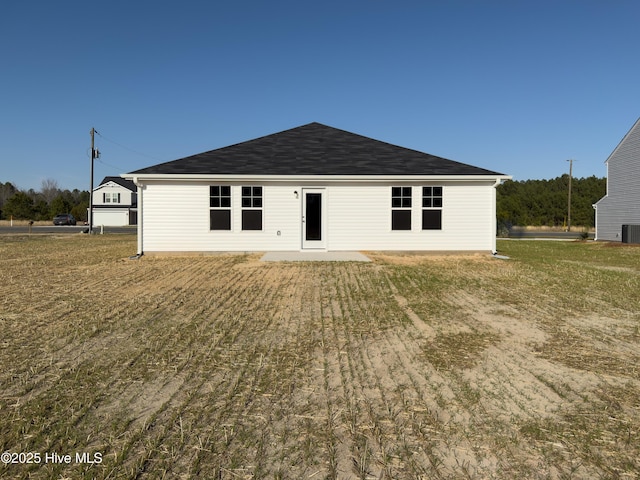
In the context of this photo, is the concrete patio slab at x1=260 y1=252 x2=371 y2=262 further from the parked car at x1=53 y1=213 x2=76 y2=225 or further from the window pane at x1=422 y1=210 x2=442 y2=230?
the parked car at x1=53 y1=213 x2=76 y2=225

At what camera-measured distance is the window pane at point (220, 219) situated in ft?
48.2

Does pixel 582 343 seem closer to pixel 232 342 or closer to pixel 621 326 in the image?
pixel 621 326

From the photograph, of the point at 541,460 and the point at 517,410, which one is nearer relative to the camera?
the point at 541,460

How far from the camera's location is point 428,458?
2580mm

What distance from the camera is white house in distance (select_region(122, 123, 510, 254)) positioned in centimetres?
1452

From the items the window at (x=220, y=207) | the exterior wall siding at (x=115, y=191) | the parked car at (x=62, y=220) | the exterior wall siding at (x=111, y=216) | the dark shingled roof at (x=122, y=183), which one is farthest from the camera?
the dark shingled roof at (x=122, y=183)

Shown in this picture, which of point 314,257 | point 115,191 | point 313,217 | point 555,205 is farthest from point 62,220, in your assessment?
point 555,205

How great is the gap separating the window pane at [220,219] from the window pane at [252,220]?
55 cm

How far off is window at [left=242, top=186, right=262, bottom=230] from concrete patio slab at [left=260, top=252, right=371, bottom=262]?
126 cm

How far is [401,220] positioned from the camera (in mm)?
15039

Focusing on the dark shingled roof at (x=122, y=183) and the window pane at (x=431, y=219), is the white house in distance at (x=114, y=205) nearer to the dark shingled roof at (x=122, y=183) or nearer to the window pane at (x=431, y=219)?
the dark shingled roof at (x=122, y=183)

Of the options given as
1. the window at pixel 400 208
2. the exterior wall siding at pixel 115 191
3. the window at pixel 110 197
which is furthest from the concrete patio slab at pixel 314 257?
the window at pixel 110 197

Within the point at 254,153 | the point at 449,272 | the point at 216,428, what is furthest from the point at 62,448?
the point at 254,153

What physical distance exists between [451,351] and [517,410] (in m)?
1.41
